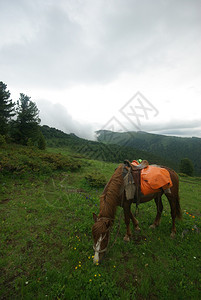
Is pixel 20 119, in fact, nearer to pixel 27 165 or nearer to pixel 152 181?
pixel 27 165

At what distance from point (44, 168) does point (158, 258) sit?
8.58 m

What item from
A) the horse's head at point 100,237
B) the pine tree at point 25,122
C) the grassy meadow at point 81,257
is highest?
the pine tree at point 25,122

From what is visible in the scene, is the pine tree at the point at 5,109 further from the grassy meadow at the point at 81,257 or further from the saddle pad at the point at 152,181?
the saddle pad at the point at 152,181

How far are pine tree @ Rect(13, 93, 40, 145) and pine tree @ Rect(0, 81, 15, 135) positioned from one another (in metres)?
1.36

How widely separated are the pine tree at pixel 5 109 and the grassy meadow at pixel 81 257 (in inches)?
609

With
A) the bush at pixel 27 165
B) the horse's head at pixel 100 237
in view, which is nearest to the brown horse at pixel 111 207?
the horse's head at pixel 100 237

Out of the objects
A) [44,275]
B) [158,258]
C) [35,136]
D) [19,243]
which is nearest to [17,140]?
[35,136]

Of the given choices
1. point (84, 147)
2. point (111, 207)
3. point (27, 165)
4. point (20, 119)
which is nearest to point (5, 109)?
point (20, 119)

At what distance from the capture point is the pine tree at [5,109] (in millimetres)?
16927

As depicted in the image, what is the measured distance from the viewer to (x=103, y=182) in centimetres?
829

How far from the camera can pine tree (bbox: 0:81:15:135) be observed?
16.9 metres

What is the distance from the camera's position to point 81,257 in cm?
314

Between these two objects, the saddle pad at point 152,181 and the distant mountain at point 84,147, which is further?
the distant mountain at point 84,147

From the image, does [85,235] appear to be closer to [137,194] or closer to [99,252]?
[99,252]
